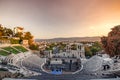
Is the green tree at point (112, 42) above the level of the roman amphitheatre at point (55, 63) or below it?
above

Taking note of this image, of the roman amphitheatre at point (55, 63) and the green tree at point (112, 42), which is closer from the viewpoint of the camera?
the roman amphitheatre at point (55, 63)

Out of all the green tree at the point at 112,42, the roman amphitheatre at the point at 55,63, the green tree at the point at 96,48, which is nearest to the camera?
the roman amphitheatre at the point at 55,63

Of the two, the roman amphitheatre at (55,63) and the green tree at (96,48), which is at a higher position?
the green tree at (96,48)

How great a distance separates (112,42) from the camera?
31.6 ft

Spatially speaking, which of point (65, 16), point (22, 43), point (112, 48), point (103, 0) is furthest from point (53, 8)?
point (22, 43)

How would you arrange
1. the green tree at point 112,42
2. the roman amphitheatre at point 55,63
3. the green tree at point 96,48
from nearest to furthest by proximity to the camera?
the roman amphitheatre at point 55,63 < the green tree at point 112,42 < the green tree at point 96,48

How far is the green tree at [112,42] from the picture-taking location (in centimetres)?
941

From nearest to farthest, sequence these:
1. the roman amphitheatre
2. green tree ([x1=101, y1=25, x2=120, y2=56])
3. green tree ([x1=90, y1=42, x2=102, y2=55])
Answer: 1. the roman amphitheatre
2. green tree ([x1=101, y1=25, x2=120, y2=56])
3. green tree ([x1=90, y1=42, x2=102, y2=55])

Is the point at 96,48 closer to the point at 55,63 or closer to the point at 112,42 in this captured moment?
the point at 112,42

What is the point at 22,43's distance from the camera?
43.3 feet

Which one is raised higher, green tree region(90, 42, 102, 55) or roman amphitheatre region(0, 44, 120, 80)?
green tree region(90, 42, 102, 55)

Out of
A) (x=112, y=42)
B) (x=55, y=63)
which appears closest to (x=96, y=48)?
(x=112, y=42)

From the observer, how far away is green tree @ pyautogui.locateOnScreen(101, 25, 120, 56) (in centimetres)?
941

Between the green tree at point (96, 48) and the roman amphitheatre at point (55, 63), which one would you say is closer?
the roman amphitheatre at point (55, 63)
